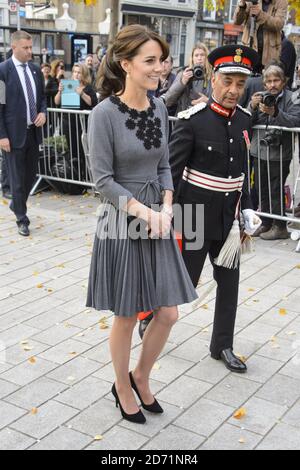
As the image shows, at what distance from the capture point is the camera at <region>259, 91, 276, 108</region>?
6727 mm

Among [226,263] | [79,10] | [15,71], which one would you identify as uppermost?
[79,10]

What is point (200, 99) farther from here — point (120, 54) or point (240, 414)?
point (240, 414)

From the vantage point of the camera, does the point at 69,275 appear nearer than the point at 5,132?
Yes

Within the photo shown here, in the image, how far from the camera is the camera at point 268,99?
6727mm

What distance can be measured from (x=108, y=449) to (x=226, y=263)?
1.39m

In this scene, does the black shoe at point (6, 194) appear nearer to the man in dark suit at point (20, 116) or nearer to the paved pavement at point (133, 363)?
the man in dark suit at point (20, 116)

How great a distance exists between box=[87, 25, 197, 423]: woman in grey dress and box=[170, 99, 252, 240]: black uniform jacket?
0.46 meters

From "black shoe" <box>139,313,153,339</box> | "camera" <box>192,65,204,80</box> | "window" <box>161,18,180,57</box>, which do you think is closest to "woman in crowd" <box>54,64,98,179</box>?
"camera" <box>192,65,204,80</box>

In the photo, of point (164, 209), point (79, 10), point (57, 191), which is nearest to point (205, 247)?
point (164, 209)

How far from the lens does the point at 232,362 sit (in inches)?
165

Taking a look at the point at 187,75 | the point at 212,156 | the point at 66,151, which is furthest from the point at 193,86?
the point at 212,156

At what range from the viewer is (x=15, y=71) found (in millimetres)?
7309

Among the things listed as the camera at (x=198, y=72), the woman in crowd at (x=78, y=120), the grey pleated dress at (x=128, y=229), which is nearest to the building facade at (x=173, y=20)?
the woman in crowd at (x=78, y=120)
